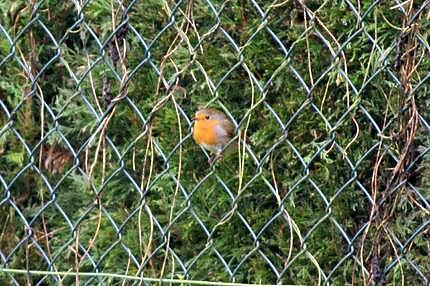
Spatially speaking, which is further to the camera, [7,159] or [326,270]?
[7,159]

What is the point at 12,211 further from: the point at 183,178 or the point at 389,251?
the point at 389,251

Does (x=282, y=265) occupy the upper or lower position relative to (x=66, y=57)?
lower

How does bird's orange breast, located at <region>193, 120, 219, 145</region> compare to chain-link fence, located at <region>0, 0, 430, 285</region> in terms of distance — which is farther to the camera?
bird's orange breast, located at <region>193, 120, 219, 145</region>

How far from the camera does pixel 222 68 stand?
354cm

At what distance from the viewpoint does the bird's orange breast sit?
340 centimetres

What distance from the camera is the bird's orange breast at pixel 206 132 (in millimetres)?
3396

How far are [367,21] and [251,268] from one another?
89 cm

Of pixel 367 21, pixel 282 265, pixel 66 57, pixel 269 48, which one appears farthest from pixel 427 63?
pixel 66 57

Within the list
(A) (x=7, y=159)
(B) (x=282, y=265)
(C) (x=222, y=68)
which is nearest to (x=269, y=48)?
(C) (x=222, y=68)

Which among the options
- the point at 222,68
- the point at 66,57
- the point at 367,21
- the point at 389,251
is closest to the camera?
the point at 389,251

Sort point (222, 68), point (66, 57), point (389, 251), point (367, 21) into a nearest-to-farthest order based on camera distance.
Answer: point (389, 251) < point (367, 21) < point (222, 68) < point (66, 57)

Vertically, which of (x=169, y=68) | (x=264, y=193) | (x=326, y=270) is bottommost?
(x=326, y=270)

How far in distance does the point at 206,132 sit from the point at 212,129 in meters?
0.02

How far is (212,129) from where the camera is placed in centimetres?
341
